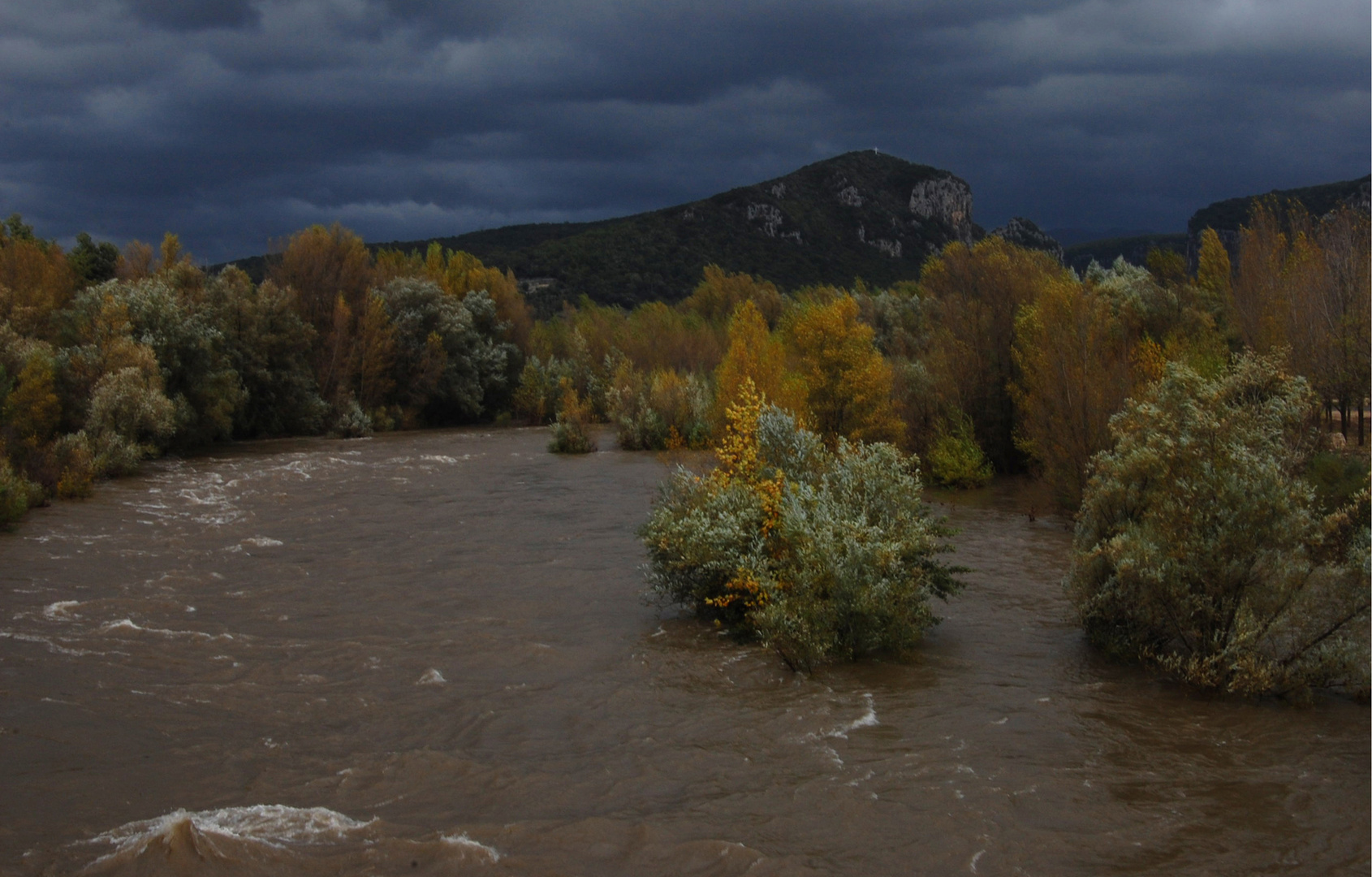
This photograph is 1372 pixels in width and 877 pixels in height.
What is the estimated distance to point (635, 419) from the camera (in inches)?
1652

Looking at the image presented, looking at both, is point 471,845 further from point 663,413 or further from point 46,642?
point 663,413

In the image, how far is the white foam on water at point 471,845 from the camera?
→ 24.1ft

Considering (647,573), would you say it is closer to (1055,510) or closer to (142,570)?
(142,570)

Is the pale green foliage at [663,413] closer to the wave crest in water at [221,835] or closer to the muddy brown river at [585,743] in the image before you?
the muddy brown river at [585,743]

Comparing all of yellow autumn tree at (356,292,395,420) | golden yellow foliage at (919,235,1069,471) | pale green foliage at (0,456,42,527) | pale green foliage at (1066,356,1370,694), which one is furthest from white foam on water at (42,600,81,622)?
yellow autumn tree at (356,292,395,420)

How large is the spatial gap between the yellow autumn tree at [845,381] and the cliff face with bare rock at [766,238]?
6745 cm

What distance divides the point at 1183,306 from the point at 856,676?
2642 centimetres

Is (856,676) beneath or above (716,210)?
beneath

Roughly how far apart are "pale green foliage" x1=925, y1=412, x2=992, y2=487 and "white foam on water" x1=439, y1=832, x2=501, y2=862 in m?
23.2

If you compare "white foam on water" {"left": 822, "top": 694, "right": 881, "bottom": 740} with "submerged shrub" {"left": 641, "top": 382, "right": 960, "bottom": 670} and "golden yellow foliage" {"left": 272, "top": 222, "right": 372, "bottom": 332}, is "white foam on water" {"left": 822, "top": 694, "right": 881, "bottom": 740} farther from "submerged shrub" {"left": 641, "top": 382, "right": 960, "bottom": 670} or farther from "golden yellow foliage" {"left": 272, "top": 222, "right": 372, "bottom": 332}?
"golden yellow foliage" {"left": 272, "top": 222, "right": 372, "bottom": 332}

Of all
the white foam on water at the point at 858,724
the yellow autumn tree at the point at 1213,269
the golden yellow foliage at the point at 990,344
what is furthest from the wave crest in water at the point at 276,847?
the yellow autumn tree at the point at 1213,269

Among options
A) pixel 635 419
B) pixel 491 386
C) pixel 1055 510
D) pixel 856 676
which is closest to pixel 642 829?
pixel 856 676

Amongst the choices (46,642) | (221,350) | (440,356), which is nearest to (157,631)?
(46,642)

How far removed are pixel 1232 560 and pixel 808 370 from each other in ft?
65.0
